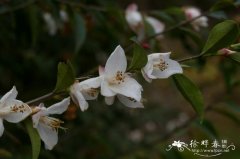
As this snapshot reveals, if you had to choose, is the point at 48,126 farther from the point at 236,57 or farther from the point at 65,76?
the point at 236,57

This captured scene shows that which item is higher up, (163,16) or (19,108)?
(19,108)

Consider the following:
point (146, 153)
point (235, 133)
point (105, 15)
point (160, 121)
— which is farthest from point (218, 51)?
point (235, 133)

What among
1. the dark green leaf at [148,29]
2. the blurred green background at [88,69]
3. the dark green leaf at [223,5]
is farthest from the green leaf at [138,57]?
the dark green leaf at [148,29]

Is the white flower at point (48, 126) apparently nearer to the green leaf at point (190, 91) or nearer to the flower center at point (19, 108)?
the flower center at point (19, 108)

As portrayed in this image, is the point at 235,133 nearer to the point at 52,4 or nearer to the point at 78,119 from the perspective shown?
the point at 78,119

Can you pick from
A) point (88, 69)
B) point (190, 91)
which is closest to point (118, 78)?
point (190, 91)

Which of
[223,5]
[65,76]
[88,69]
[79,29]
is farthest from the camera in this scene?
[88,69]
